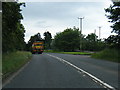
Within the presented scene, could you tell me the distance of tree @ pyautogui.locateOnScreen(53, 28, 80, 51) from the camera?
343ft

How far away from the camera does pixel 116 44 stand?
111 feet

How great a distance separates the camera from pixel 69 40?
353 ft

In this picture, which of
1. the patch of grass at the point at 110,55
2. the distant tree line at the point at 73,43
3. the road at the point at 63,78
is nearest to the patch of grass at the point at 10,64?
the road at the point at 63,78

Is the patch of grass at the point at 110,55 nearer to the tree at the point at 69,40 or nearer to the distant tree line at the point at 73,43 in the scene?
the distant tree line at the point at 73,43

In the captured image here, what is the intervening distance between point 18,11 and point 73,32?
270 feet

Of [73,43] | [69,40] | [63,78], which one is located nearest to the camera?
[63,78]

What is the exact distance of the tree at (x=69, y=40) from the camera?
104 meters

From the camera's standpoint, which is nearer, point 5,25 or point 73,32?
point 5,25

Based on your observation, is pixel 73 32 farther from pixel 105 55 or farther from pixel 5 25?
pixel 5 25

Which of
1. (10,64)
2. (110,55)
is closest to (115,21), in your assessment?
(110,55)

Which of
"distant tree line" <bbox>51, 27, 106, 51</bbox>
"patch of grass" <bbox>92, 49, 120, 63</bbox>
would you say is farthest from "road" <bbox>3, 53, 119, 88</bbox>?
"distant tree line" <bbox>51, 27, 106, 51</bbox>

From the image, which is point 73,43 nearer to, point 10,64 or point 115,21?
point 115,21

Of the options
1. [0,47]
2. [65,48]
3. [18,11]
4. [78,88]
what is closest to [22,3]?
[18,11]

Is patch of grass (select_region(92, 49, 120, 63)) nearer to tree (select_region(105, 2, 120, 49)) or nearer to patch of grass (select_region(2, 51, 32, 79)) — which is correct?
tree (select_region(105, 2, 120, 49))
